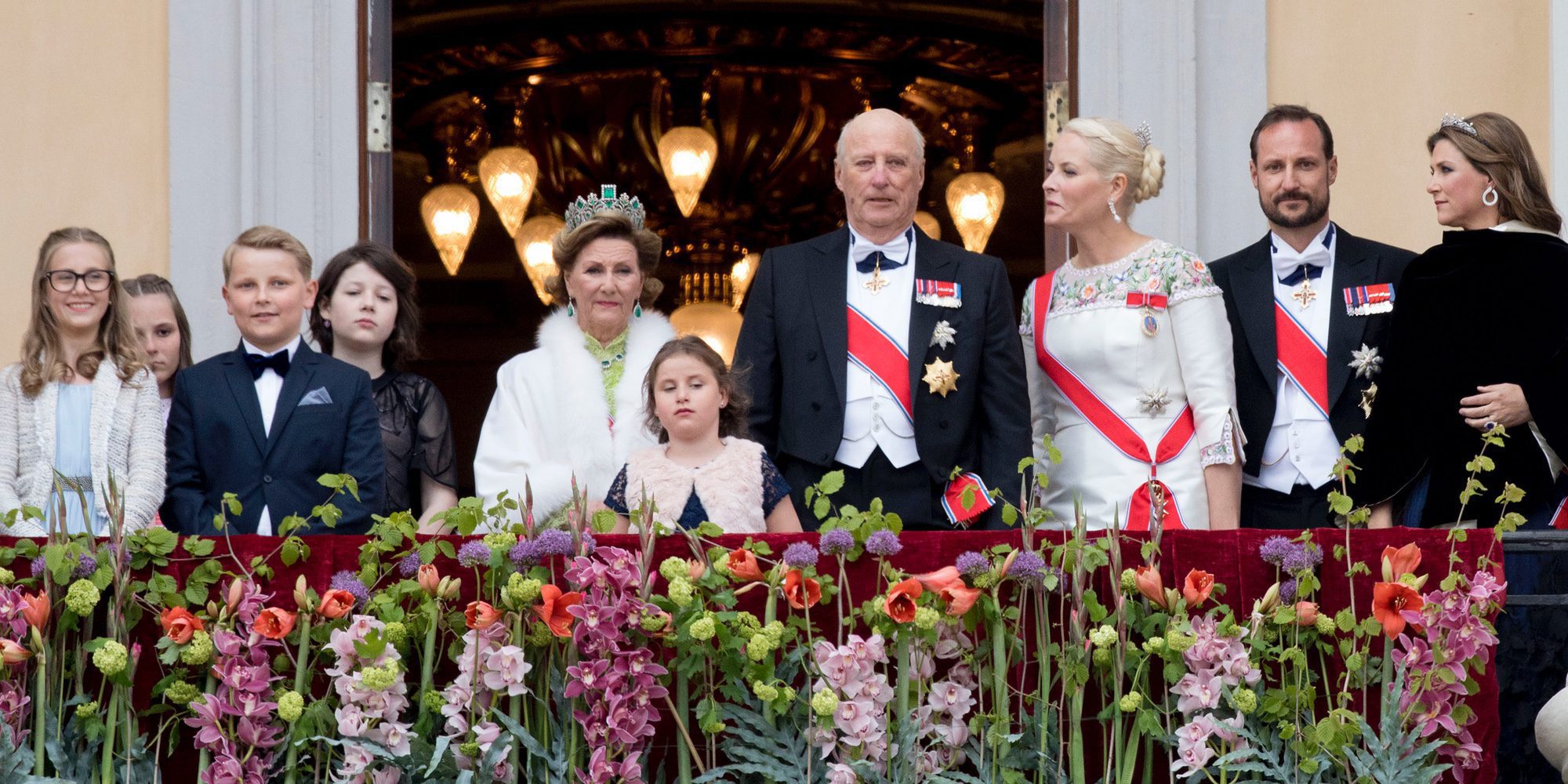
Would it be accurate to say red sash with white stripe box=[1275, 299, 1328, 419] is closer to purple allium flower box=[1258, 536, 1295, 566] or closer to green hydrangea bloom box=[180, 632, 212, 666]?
purple allium flower box=[1258, 536, 1295, 566]

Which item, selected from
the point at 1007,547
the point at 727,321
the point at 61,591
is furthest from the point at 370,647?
the point at 727,321

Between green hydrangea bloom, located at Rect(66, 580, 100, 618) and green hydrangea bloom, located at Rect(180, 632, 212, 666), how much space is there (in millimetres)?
164

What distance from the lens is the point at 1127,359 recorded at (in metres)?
4.56

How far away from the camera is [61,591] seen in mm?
3455

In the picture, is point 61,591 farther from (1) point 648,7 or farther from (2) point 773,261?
(1) point 648,7

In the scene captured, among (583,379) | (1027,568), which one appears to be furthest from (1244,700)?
(583,379)

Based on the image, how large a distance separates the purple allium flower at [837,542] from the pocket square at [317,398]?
1.45 m

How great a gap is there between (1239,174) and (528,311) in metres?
7.18

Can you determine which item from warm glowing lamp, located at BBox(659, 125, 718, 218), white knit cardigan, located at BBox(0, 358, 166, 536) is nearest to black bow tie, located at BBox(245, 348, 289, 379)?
white knit cardigan, located at BBox(0, 358, 166, 536)

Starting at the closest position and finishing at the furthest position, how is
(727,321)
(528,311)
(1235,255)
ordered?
1. (1235,255)
2. (727,321)
3. (528,311)

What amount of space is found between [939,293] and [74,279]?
190 centimetres

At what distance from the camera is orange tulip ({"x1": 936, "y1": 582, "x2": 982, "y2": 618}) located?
10.9ft

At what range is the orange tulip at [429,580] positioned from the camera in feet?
11.2

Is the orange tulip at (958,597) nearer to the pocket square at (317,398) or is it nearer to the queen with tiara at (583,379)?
the queen with tiara at (583,379)
